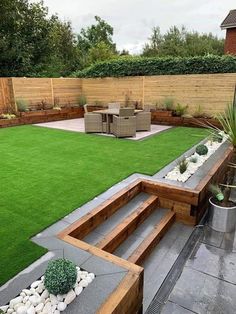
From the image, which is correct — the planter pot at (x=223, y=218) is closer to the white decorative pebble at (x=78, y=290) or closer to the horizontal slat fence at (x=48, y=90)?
the white decorative pebble at (x=78, y=290)

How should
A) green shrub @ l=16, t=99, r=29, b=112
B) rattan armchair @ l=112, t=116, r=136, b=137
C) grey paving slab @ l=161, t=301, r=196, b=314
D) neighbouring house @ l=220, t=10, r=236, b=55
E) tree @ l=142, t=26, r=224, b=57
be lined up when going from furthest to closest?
tree @ l=142, t=26, r=224, b=57 < neighbouring house @ l=220, t=10, r=236, b=55 < green shrub @ l=16, t=99, r=29, b=112 < rattan armchair @ l=112, t=116, r=136, b=137 < grey paving slab @ l=161, t=301, r=196, b=314

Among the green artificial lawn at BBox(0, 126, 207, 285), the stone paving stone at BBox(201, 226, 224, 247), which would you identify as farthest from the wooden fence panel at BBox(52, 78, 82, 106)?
the stone paving stone at BBox(201, 226, 224, 247)

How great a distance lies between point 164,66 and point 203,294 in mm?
9350

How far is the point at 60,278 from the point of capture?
158 cm

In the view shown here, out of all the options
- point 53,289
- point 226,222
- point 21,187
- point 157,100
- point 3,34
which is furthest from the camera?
point 3,34

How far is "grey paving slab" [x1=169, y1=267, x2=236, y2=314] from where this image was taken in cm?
207

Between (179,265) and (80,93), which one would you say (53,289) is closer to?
(179,265)

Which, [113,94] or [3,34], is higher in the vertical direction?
[3,34]

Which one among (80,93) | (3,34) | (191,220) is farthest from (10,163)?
(3,34)

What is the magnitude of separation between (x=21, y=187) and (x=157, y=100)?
7566 millimetres

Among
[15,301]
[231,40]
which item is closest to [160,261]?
[15,301]

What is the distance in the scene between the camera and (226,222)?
3164mm

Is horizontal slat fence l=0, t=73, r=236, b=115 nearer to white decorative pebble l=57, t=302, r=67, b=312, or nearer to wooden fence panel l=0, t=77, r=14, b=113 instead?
wooden fence panel l=0, t=77, r=14, b=113

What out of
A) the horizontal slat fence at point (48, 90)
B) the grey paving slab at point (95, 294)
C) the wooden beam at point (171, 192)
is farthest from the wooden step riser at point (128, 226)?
the horizontal slat fence at point (48, 90)
